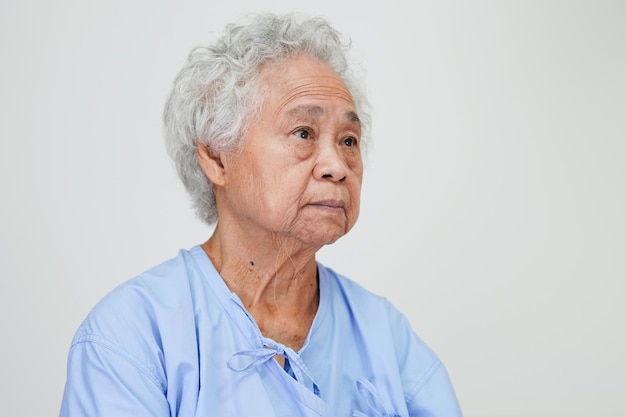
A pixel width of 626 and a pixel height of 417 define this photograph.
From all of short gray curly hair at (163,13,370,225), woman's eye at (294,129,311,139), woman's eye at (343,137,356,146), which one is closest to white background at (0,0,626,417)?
short gray curly hair at (163,13,370,225)

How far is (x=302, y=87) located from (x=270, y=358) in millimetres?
582

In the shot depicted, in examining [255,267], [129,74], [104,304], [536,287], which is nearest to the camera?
[104,304]

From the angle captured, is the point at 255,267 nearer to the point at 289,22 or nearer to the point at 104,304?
the point at 104,304

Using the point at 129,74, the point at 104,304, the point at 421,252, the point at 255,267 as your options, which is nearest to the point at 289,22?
the point at 255,267

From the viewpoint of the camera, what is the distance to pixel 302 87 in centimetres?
175

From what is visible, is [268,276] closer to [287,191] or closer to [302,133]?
[287,191]

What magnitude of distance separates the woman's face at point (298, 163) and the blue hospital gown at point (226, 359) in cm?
20

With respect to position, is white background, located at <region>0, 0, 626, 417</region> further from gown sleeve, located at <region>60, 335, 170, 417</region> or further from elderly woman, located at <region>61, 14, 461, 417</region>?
gown sleeve, located at <region>60, 335, 170, 417</region>

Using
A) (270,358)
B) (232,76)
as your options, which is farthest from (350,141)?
(270,358)

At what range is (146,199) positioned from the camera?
108 inches

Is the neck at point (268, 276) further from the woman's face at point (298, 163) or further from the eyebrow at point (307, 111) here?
the eyebrow at point (307, 111)

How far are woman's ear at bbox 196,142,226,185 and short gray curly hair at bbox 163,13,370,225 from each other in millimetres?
16

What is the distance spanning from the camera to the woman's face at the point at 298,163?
1.71 metres

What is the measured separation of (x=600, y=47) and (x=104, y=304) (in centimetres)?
209
